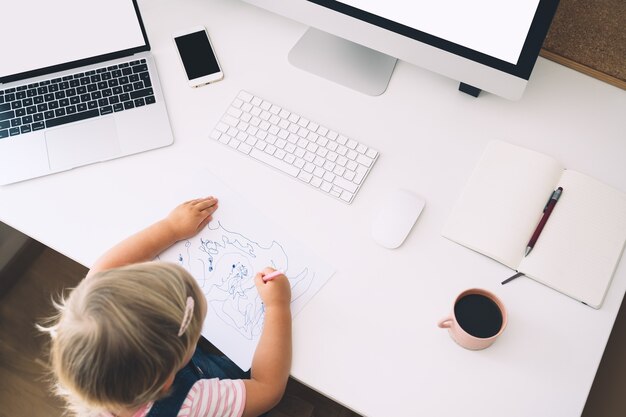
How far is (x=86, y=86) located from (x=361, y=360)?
0.66m

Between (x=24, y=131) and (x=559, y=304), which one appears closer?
(x=559, y=304)

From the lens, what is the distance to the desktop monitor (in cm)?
76

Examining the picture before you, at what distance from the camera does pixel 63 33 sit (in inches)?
38.2

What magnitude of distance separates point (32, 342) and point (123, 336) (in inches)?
35.1

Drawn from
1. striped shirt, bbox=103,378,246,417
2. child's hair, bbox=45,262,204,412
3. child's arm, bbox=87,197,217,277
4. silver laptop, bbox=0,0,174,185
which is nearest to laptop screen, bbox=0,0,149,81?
silver laptop, bbox=0,0,174,185

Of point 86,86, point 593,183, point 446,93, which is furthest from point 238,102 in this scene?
point 593,183

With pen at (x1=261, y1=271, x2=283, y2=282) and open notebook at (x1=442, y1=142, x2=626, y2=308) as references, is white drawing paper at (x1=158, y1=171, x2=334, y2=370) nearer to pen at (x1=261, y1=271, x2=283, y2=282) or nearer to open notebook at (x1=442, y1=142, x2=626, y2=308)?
pen at (x1=261, y1=271, x2=283, y2=282)

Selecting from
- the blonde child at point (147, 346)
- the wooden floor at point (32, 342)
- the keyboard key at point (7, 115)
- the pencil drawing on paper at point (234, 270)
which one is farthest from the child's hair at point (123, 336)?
the wooden floor at point (32, 342)

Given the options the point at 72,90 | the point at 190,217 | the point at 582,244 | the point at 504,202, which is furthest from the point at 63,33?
the point at 582,244

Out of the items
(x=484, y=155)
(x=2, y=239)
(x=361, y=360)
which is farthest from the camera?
(x=2, y=239)

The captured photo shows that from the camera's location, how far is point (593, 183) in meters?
0.89

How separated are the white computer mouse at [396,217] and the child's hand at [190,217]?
27cm

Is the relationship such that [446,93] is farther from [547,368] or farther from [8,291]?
[8,291]

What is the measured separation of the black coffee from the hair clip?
1.20 ft
